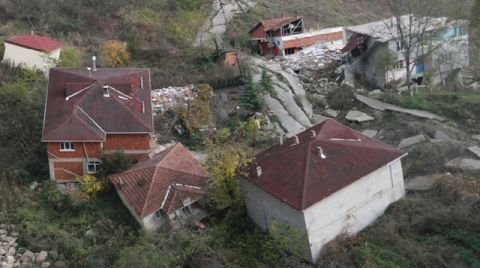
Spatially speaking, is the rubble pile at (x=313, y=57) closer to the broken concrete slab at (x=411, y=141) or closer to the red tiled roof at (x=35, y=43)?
the broken concrete slab at (x=411, y=141)

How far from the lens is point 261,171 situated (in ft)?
61.0

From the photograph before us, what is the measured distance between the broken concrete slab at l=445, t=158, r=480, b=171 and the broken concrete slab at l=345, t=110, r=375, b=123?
20.7 feet

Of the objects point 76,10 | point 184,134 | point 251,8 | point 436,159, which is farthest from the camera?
point 251,8

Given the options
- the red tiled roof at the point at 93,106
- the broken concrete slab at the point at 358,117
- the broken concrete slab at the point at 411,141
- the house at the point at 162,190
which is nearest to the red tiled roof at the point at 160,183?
the house at the point at 162,190

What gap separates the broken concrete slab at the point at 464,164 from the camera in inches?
795

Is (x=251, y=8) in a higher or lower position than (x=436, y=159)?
higher

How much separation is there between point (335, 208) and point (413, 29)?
58.8 feet

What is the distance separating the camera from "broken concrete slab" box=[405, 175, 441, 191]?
63.8 feet

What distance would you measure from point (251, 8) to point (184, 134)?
20531 mm

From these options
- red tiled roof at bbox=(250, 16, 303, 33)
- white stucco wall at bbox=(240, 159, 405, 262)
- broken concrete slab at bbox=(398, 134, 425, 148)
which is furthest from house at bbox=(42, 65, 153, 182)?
red tiled roof at bbox=(250, 16, 303, 33)

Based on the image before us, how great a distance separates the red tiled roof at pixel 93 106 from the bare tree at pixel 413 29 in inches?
569

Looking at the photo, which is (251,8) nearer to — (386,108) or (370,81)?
(370,81)

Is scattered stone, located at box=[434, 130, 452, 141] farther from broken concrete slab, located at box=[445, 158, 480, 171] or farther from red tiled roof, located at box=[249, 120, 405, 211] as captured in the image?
red tiled roof, located at box=[249, 120, 405, 211]

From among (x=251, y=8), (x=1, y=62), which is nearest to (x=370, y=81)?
(x=251, y=8)
